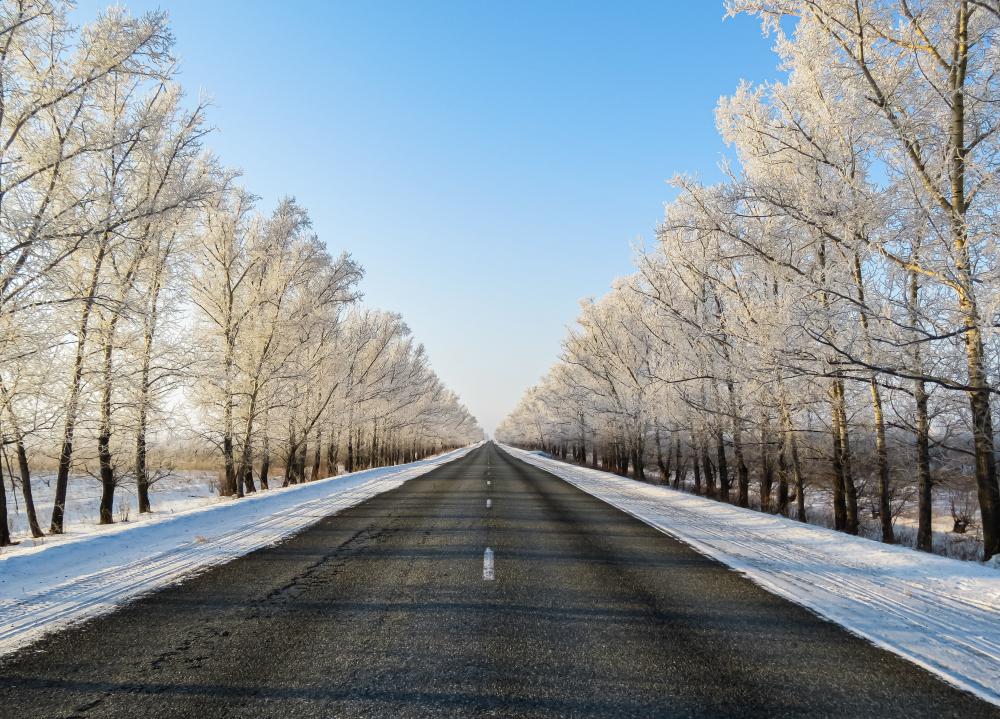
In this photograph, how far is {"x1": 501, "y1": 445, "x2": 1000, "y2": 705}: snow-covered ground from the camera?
13.5 ft

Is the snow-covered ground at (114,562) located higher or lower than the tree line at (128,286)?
lower

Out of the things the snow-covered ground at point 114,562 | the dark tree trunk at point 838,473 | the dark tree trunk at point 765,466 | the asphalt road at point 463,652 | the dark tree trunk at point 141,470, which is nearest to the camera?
the asphalt road at point 463,652

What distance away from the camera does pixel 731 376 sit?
1725 centimetres

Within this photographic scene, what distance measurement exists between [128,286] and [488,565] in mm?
9967

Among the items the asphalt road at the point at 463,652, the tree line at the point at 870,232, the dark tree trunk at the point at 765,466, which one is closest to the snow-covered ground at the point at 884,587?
the asphalt road at the point at 463,652

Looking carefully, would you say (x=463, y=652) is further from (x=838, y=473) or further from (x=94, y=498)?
(x=94, y=498)

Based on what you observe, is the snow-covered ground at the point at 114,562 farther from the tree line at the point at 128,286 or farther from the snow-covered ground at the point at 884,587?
the snow-covered ground at the point at 884,587

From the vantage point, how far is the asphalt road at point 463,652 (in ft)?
10.4

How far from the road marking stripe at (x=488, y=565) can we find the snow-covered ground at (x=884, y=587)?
315 cm

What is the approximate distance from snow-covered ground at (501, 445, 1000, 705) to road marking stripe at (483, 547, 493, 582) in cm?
315

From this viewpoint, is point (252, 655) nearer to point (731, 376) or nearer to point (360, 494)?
point (360, 494)

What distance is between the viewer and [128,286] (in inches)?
444

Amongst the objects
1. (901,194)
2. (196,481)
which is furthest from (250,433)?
(196,481)

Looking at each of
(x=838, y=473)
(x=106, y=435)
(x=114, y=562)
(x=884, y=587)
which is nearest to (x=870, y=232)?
(x=884, y=587)
